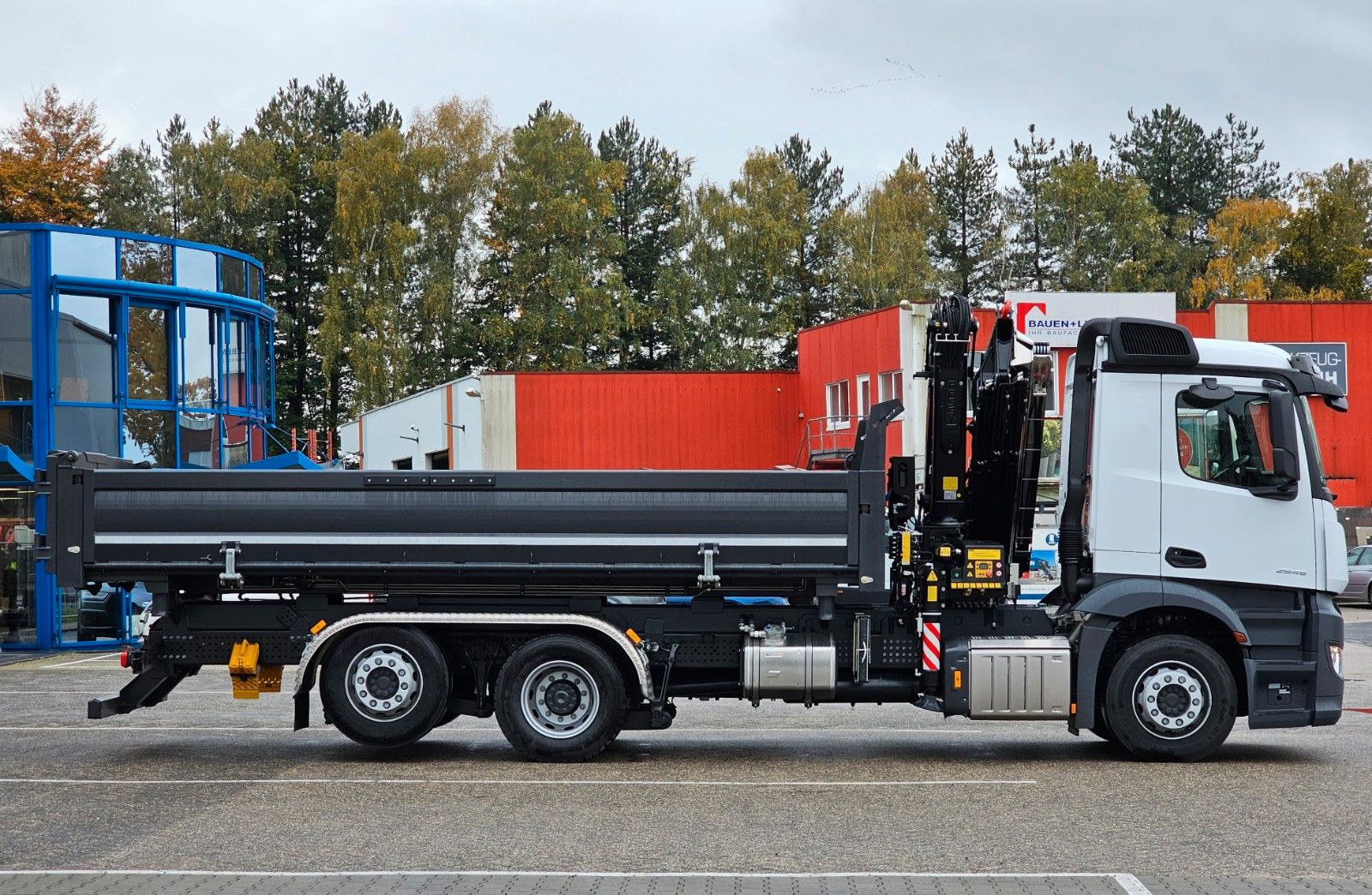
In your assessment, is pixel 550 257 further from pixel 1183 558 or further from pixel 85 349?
pixel 1183 558

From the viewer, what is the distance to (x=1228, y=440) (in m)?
11.2

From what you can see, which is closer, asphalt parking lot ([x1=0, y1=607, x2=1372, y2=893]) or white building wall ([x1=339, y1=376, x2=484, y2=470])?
asphalt parking lot ([x1=0, y1=607, x2=1372, y2=893])

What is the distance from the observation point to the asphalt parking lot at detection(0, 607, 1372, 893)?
735cm

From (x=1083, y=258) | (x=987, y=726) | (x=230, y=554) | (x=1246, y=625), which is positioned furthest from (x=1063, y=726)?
(x=1083, y=258)

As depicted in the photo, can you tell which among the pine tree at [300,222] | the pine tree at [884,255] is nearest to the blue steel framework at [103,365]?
the pine tree at [300,222]

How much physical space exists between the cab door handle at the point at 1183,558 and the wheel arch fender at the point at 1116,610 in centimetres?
13

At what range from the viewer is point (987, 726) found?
45.1 feet

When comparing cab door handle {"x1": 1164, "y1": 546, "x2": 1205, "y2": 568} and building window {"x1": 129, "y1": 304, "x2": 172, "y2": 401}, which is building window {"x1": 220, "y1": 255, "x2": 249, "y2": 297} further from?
cab door handle {"x1": 1164, "y1": 546, "x2": 1205, "y2": 568}

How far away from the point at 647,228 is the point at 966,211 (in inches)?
554

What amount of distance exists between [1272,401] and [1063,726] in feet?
13.2

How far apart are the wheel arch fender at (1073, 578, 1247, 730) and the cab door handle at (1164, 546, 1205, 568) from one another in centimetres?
13

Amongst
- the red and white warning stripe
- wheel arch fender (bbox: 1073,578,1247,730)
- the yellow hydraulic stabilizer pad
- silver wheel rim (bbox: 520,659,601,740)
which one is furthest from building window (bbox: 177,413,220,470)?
wheel arch fender (bbox: 1073,578,1247,730)

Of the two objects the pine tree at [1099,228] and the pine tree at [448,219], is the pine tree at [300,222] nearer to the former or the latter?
the pine tree at [448,219]

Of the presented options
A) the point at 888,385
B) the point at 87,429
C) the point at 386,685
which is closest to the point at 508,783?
the point at 386,685
